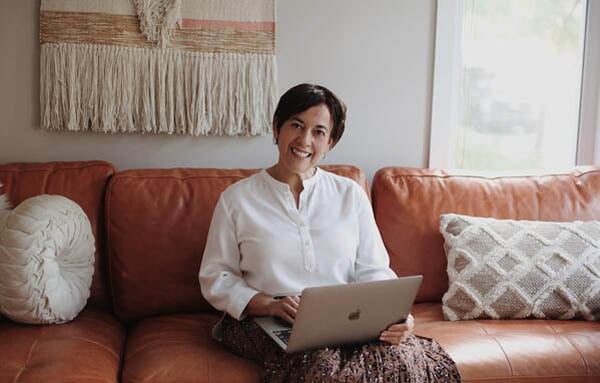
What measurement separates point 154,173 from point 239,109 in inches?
16.3

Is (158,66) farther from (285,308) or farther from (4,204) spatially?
(285,308)

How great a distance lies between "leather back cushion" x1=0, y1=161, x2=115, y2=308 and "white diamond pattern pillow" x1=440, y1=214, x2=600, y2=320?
1096 millimetres

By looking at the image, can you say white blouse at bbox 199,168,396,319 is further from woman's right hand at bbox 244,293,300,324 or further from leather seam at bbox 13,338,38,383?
leather seam at bbox 13,338,38,383

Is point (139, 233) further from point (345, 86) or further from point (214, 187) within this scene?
point (345, 86)

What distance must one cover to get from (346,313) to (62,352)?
726 mm

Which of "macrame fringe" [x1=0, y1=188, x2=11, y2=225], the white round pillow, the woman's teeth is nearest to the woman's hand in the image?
the woman's teeth

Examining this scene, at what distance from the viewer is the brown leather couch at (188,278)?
1.77 m

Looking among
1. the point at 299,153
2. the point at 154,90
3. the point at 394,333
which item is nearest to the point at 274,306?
the point at 394,333

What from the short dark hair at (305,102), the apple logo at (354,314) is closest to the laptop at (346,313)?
the apple logo at (354,314)

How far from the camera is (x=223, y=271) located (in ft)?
6.22

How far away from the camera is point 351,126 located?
2645 mm

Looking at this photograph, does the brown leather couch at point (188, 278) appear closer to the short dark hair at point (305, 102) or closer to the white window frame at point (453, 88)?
the white window frame at point (453, 88)

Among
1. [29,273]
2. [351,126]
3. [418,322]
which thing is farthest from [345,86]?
[29,273]

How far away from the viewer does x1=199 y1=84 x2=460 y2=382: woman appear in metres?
1.79
